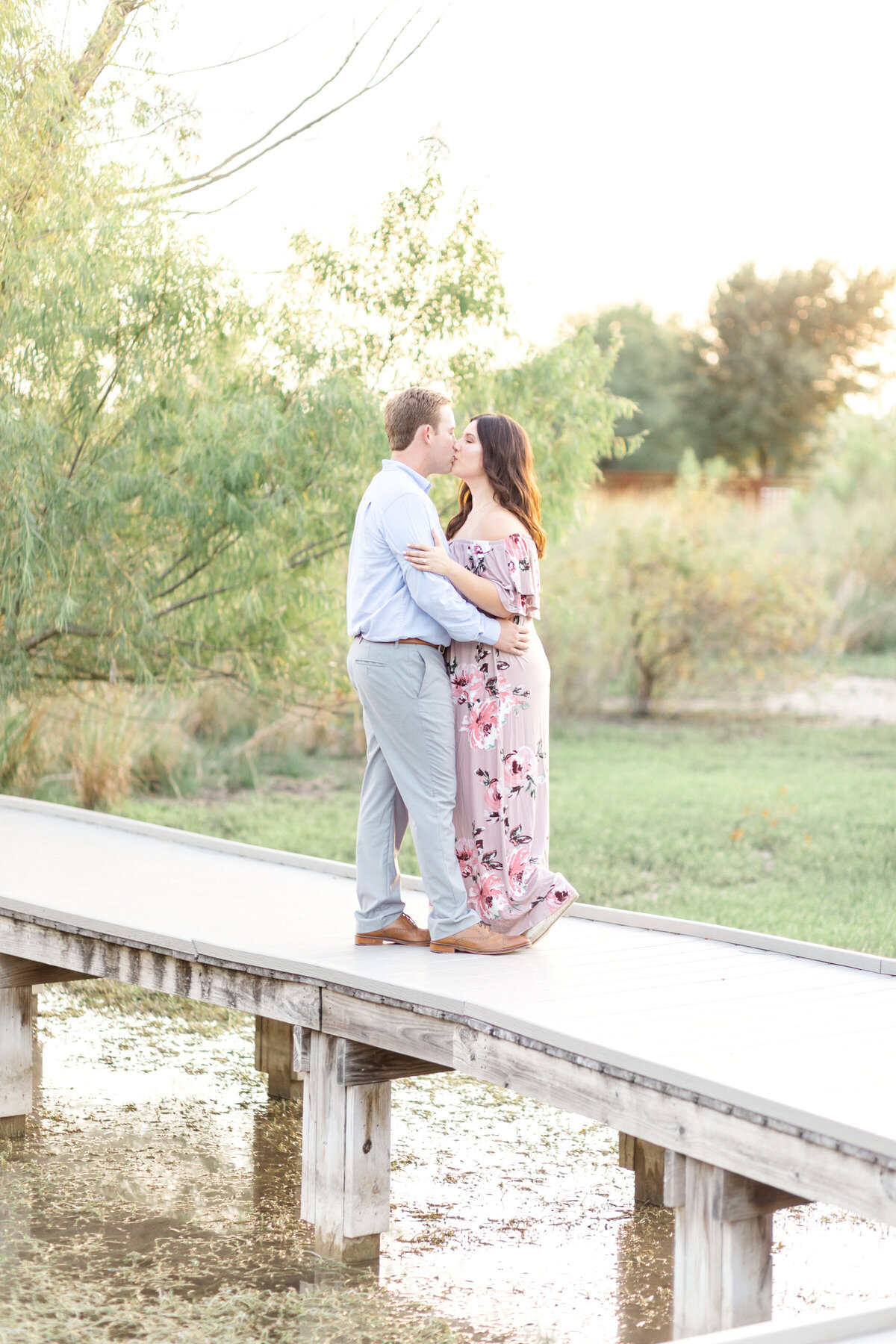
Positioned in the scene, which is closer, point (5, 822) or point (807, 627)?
point (5, 822)

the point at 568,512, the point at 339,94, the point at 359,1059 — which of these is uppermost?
the point at 339,94

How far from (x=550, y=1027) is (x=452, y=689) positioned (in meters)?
1.35

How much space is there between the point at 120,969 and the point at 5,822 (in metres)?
2.53

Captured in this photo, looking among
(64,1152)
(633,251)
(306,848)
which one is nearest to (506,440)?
(64,1152)

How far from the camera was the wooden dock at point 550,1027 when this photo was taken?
339cm

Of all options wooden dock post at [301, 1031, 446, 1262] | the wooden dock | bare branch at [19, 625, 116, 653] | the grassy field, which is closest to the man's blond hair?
the wooden dock

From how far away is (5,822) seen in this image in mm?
7367

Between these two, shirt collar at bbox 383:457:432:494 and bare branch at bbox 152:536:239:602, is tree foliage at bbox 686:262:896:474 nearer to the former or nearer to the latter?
bare branch at bbox 152:536:239:602

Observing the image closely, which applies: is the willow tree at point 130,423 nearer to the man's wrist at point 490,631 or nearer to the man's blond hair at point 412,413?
the man's blond hair at point 412,413

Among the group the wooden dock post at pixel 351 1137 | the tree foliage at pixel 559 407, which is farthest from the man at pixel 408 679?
the tree foliage at pixel 559 407

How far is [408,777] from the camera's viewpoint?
4.71 m

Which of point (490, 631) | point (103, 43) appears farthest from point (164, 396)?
point (490, 631)

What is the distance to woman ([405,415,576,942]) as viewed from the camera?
191 inches

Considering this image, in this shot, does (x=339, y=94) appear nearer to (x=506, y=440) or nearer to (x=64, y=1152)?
(x=506, y=440)
